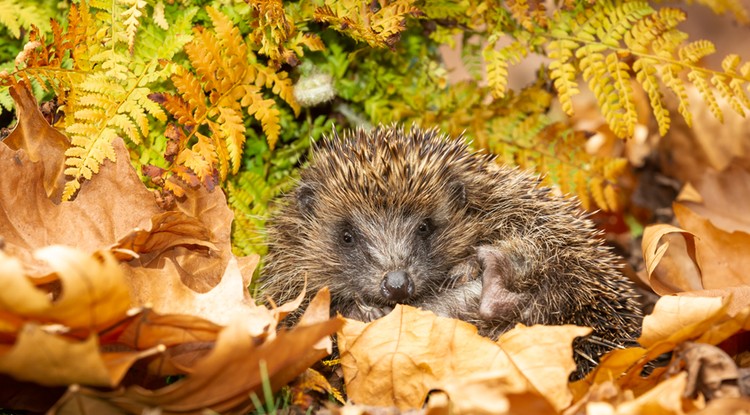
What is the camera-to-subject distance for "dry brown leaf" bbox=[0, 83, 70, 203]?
11.4ft

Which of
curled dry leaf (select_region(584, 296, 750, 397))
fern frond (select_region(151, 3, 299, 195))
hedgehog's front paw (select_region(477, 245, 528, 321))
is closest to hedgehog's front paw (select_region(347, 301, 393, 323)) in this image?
hedgehog's front paw (select_region(477, 245, 528, 321))

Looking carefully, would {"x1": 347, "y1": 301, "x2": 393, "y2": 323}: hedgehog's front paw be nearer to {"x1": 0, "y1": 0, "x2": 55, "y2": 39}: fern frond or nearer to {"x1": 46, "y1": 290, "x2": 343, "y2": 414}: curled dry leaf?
{"x1": 46, "y1": 290, "x2": 343, "y2": 414}: curled dry leaf

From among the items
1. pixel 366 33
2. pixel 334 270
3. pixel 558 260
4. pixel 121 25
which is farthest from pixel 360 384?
pixel 121 25

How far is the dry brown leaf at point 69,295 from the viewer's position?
2186 mm

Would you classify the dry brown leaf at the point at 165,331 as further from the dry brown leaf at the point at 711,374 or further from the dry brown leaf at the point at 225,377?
the dry brown leaf at the point at 711,374

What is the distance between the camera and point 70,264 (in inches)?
87.0

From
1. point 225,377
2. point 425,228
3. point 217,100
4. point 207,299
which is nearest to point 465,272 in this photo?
point 425,228

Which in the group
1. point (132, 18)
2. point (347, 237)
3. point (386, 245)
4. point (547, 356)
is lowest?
point (347, 237)

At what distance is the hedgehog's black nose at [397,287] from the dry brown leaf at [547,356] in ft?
1.72

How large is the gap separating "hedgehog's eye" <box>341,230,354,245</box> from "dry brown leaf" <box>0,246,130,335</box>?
1459mm

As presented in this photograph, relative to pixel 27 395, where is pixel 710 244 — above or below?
below

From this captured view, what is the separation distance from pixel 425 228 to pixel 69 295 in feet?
5.99

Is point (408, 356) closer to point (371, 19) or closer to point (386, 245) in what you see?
point (386, 245)

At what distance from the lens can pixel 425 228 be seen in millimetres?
3711
